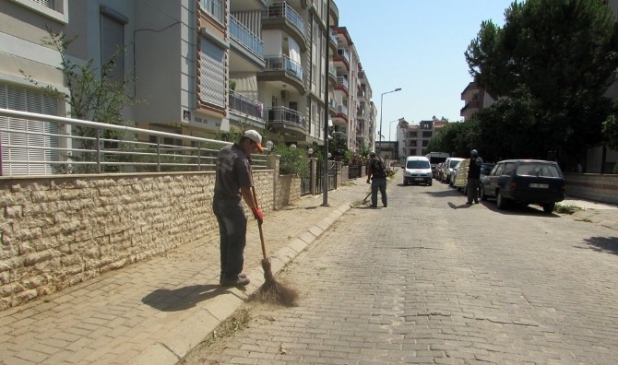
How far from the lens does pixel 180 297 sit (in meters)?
4.83

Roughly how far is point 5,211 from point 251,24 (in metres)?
21.4

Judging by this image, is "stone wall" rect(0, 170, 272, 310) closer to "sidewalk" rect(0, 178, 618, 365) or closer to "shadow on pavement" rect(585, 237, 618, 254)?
"sidewalk" rect(0, 178, 618, 365)

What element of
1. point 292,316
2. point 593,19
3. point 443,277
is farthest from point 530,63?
point 292,316

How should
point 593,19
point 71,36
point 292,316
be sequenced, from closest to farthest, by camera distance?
1. point 292,316
2. point 71,36
3. point 593,19

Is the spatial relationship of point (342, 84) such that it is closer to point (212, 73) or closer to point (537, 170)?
point (212, 73)

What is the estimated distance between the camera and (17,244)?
425 cm

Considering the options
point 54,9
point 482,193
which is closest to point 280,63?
point 482,193

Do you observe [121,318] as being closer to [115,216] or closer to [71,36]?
[115,216]

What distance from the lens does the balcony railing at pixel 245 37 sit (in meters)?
20.3

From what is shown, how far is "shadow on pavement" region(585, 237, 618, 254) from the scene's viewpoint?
27.7 ft

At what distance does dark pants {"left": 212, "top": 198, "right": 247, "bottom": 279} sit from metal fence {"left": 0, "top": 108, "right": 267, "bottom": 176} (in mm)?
1902

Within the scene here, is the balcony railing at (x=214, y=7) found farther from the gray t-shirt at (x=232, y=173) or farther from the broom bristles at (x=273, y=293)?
the broom bristles at (x=273, y=293)

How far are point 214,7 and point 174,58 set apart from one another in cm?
363

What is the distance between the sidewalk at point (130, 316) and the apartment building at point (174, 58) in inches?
71.1
